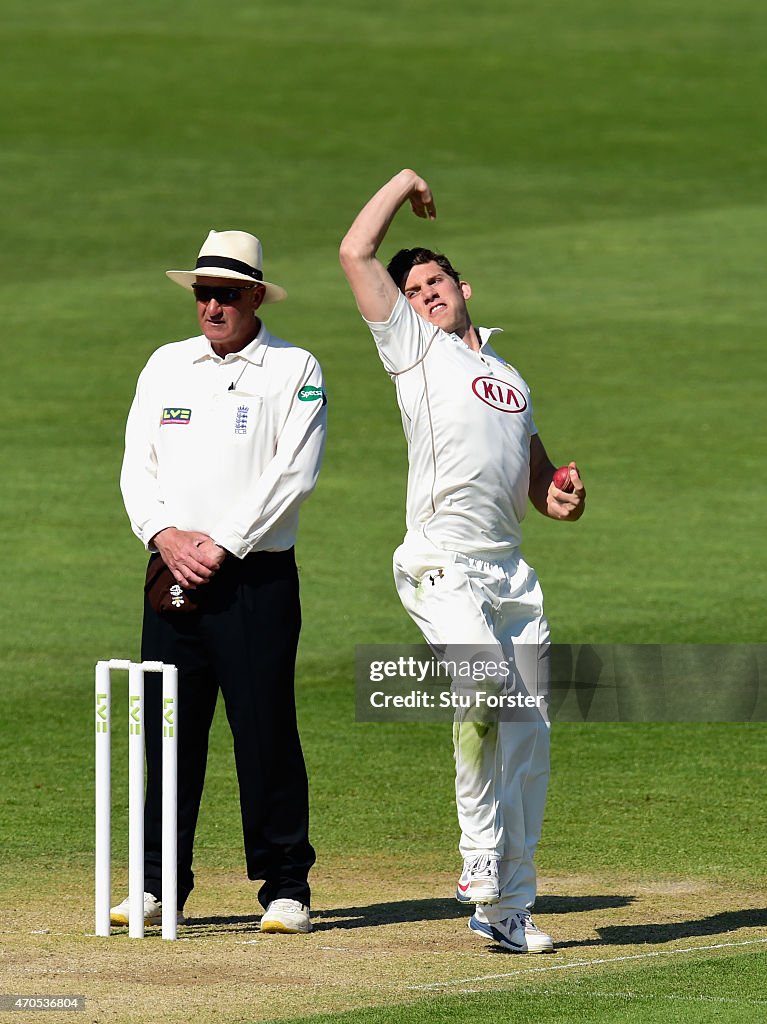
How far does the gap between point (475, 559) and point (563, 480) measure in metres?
0.41

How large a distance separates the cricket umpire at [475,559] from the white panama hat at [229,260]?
21.7 inches


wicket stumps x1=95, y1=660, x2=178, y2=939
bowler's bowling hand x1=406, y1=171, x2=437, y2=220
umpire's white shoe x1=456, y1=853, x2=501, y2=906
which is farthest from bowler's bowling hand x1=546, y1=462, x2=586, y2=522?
wicket stumps x1=95, y1=660, x2=178, y2=939

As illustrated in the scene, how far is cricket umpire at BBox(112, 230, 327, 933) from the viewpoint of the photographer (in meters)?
7.07

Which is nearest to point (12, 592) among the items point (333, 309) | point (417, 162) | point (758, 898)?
point (758, 898)

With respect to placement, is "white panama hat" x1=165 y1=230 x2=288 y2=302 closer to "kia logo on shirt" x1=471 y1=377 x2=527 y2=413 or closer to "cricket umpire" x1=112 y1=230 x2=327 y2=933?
"cricket umpire" x1=112 y1=230 x2=327 y2=933

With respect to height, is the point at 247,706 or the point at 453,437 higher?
the point at 453,437

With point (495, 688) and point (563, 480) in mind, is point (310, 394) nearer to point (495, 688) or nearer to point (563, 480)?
point (563, 480)

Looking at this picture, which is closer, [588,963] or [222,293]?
[588,963]

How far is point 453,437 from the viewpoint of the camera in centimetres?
676

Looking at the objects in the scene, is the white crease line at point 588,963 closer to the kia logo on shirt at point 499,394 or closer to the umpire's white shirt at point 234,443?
the umpire's white shirt at point 234,443

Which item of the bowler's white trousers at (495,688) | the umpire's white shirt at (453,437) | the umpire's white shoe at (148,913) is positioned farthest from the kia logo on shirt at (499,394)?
the umpire's white shoe at (148,913)

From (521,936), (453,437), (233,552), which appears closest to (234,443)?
(233,552)

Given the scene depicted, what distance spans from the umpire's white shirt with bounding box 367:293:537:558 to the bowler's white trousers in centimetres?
9

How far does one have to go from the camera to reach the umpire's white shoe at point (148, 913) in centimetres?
699
